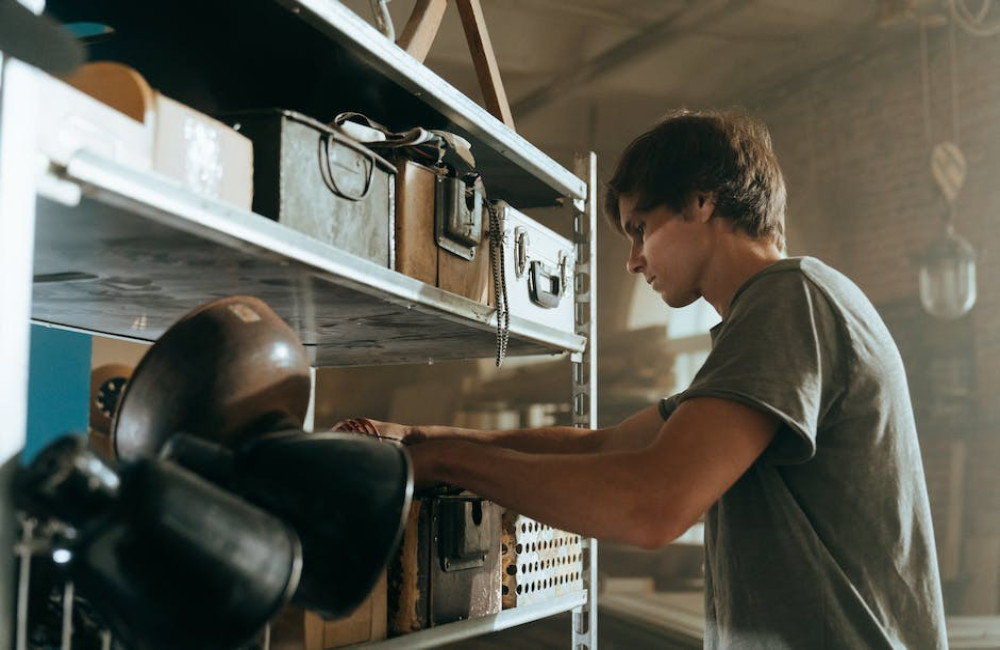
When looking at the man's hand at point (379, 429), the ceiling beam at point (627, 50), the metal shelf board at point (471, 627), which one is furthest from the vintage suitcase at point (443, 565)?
the ceiling beam at point (627, 50)

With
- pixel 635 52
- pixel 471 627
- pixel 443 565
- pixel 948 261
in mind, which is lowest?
pixel 471 627

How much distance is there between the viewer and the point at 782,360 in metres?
1.33

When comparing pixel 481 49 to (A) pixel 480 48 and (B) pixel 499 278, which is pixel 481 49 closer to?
(A) pixel 480 48

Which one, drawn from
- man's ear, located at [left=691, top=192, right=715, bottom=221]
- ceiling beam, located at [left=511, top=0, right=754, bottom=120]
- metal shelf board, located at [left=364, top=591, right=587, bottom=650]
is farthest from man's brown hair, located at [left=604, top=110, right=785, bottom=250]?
ceiling beam, located at [left=511, top=0, right=754, bottom=120]

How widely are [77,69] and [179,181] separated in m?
0.16

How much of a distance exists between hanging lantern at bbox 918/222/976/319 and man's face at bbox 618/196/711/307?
315cm

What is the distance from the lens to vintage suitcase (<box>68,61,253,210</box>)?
973 mm

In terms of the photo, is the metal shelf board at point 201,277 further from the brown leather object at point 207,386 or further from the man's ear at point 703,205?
the man's ear at point 703,205

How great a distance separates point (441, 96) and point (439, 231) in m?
0.23

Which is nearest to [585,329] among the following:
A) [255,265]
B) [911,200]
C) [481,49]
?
[481,49]

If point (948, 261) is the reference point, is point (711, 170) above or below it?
below

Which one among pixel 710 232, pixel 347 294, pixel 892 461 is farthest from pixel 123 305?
pixel 892 461

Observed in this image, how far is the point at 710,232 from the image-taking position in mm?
1655

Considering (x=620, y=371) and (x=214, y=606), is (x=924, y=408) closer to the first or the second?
(x=620, y=371)
